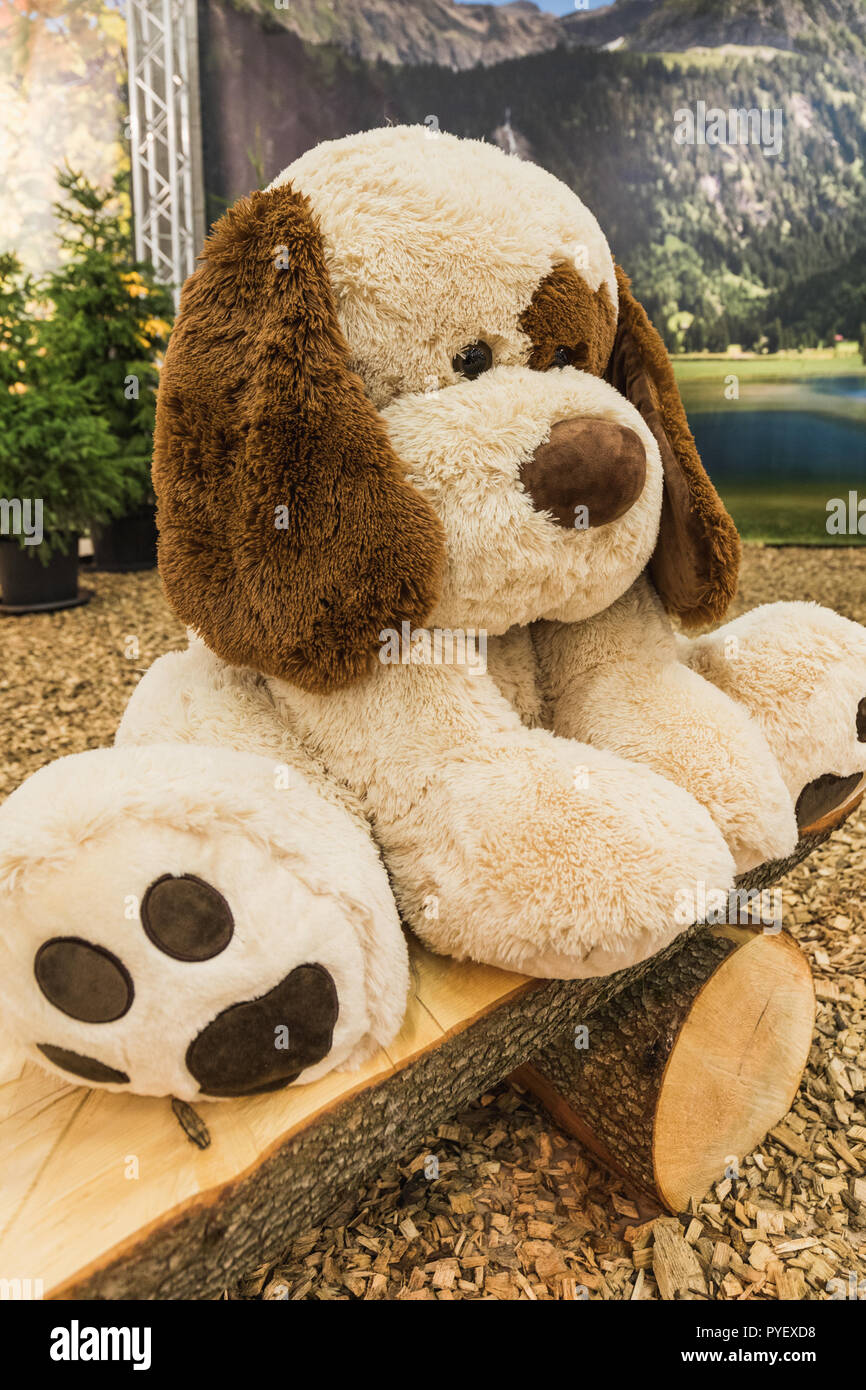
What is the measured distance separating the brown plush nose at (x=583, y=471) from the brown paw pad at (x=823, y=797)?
1.75ft

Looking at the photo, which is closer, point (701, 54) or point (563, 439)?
point (563, 439)

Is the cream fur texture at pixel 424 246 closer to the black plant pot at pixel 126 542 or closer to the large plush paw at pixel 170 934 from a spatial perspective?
the large plush paw at pixel 170 934

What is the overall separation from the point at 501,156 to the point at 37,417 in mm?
3397

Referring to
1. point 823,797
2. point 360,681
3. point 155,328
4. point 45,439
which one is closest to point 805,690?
point 823,797

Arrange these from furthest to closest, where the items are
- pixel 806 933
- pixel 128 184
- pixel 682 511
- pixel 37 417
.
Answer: pixel 128 184, pixel 37 417, pixel 806 933, pixel 682 511

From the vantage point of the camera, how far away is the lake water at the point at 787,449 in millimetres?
6238

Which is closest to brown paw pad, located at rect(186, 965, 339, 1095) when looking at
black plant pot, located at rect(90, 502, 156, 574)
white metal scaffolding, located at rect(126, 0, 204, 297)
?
black plant pot, located at rect(90, 502, 156, 574)

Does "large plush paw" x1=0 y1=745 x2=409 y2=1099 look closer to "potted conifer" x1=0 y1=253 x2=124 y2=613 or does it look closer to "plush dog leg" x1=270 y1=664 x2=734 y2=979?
"plush dog leg" x1=270 y1=664 x2=734 y2=979

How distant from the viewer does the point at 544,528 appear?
0.87m

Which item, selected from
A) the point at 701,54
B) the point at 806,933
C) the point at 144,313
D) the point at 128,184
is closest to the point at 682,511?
the point at 806,933

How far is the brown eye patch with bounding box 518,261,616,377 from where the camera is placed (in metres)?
0.90

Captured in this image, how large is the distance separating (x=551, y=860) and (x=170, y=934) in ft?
1.15

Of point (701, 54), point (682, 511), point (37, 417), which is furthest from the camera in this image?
point (701, 54)

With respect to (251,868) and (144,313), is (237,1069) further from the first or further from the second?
(144,313)
